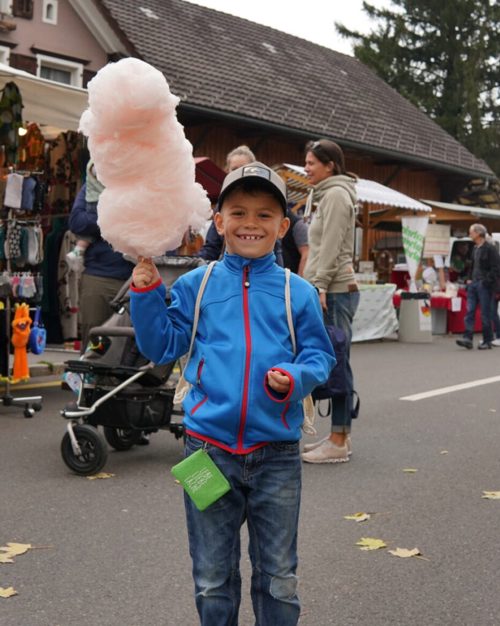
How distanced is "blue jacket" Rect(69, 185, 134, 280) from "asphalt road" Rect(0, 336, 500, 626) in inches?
49.9

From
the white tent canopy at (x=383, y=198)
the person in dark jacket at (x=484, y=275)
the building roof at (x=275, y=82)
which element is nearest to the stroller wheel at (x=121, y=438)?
the person in dark jacket at (x=484, y=275)

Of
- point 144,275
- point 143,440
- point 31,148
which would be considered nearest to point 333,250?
point 143,440

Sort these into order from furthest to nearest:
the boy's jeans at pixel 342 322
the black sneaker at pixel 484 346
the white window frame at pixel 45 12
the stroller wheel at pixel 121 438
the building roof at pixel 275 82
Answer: the building roof at pixel 275 82
the white window frame at pixel 45 12
the black sneaker at pixel 484 346
the stroller wheel at pixel 121 438
the boy's jeans at pixel 342 322

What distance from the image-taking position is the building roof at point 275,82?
22.4 meters

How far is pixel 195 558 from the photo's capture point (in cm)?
287

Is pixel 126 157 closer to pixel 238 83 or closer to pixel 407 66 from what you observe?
pixel 238 83

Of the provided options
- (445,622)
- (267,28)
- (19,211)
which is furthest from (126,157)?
(267,28)

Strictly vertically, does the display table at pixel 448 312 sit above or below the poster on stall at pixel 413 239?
below

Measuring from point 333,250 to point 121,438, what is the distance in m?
1.98

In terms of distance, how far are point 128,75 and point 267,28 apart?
28.4 meters

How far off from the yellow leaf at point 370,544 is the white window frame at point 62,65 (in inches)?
647

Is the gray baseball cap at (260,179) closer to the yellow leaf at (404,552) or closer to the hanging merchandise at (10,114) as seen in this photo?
the yellow leaf at (404,552)

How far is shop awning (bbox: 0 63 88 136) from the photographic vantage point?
8898 millimetres

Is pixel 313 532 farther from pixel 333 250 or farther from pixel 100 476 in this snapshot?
pixel 333 250
